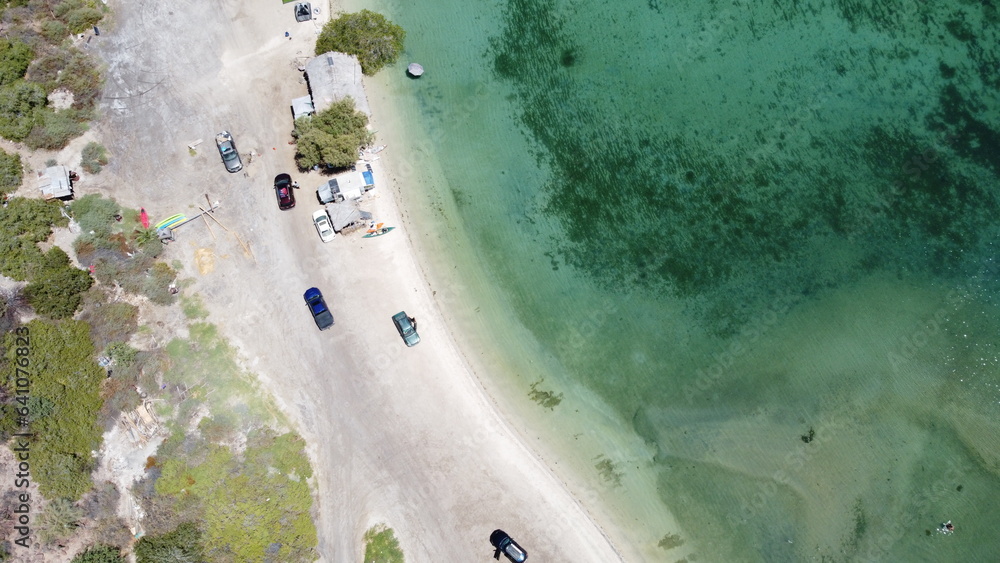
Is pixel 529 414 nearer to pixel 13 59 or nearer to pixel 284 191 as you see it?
pixel 284 191

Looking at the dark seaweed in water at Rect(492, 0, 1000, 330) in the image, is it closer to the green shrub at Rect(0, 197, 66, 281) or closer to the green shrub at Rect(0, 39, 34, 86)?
the green shrub at Rect(0, 197, 66, 281)

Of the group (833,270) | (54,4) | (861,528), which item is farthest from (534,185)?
(54,4)

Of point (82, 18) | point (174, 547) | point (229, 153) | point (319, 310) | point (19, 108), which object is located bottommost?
point (174, 547)

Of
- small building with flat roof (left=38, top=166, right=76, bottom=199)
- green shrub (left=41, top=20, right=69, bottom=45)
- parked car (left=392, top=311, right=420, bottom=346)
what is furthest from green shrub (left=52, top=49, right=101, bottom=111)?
parked car (left=392, top=311, right=420, bottom=346)

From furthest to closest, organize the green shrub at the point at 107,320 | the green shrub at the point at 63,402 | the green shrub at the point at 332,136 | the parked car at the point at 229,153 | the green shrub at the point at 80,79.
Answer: the green shrub at the point at 80,79, the parked car at the point at 229,153, the green shrub at the point at 332,136, the green shrub at the point at 107,320, the green shrub at the point at 63,402

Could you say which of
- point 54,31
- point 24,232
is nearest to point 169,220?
point 24,232

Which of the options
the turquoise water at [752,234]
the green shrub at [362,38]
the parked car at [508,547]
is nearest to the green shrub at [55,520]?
the parked car at [508,547]

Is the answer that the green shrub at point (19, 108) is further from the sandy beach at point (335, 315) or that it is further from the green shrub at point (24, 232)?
the green shrub at point (24, 232)

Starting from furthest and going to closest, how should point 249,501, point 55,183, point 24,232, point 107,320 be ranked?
point 55,183, point 24,232, point 107,320, point 249,501
